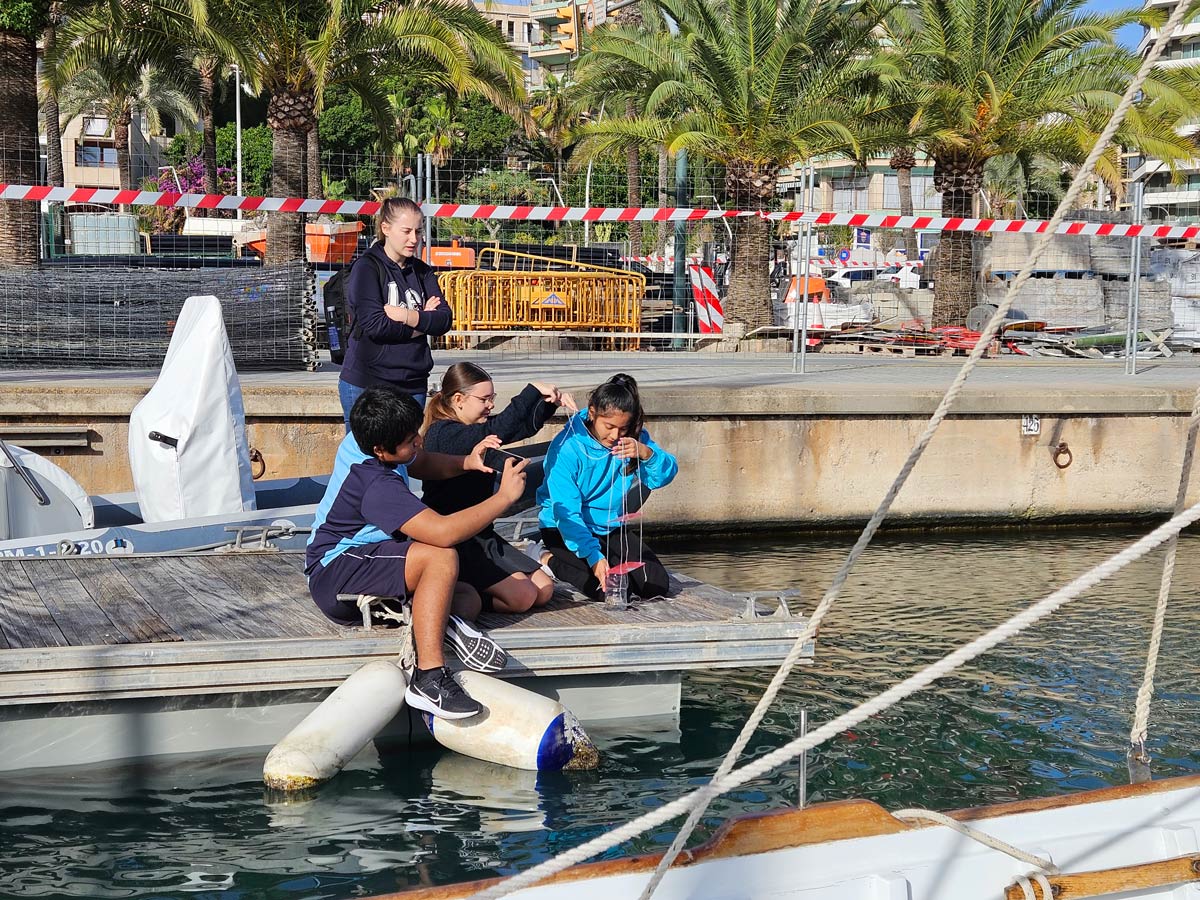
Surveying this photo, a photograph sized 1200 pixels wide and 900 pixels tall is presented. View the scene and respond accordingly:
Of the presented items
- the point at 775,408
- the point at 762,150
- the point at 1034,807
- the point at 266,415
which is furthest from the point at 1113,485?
the point at 762,150

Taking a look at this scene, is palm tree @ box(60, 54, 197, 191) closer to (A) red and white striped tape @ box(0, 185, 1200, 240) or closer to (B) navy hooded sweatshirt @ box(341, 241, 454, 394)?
(A) red and white striped tape @ box(0, 185, 1200, 240)

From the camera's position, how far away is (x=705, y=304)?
2144 centimetres

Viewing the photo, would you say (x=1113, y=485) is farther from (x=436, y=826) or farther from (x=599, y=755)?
(x=436, y=826)

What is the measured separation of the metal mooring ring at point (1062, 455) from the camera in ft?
38.2

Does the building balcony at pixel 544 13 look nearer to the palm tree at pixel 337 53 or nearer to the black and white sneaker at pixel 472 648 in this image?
the palm tree at pixel 337 53

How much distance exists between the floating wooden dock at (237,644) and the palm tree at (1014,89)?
51.3 ft

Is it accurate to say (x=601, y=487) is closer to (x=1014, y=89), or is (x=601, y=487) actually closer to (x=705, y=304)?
(x=705, y=304)

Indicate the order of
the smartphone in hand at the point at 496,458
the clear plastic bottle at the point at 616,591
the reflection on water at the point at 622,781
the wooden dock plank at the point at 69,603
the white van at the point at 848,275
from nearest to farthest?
the reflection on water at the point at 622,781, the wooden dock plank at the point at 69,603, the smartphone in hand at the point at 496,458, the clear plastic bottle at the point at 616,591, the white van at the point at 848,275

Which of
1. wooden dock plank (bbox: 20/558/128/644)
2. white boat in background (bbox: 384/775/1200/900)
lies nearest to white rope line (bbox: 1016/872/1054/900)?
white boat in background (bbox: 384/775/1200/900)

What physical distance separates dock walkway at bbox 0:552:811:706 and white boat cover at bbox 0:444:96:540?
103cm

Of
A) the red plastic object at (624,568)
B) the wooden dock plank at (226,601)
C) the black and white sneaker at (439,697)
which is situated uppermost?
the red plastic object at (624,568)

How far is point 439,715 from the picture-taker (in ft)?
18.1

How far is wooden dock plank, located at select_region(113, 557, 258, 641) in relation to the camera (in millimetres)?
5840

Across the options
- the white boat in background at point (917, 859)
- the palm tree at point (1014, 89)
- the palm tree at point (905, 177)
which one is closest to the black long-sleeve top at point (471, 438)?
the white boat in background at point (917, 859)
